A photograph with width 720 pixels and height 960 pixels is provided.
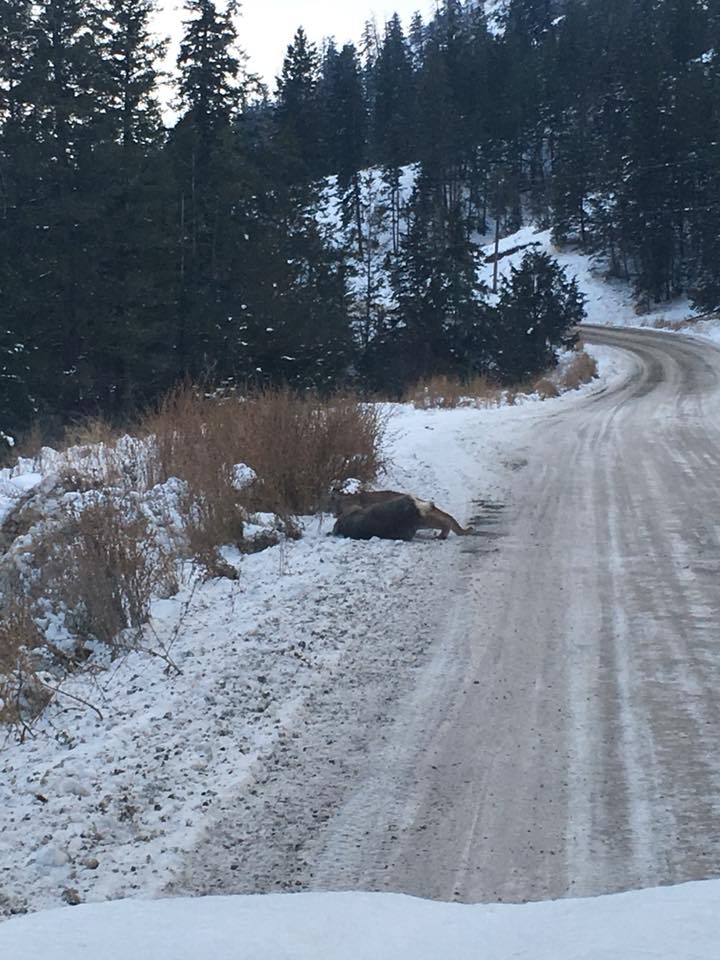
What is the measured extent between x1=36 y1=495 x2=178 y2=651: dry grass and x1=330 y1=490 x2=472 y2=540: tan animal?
2.04 m

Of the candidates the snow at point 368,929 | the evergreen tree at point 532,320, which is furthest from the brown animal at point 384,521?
the evergreen tree at point 532,320

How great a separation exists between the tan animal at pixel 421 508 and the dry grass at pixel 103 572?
80.2 inches

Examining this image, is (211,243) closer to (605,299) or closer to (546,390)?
(546,390)

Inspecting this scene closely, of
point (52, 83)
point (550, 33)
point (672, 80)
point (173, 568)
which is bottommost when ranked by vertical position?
point (173, 568)

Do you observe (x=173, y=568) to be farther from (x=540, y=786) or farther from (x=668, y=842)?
(x=668, y=842)

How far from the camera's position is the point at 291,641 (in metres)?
5.31

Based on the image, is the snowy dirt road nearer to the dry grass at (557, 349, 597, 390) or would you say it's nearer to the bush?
the bush

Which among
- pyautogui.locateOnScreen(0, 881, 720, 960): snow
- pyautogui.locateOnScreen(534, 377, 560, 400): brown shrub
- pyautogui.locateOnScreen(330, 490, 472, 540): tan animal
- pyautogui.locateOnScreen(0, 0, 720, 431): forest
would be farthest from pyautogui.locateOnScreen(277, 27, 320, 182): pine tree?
pyautogui.locateOnScreen(0, 881, 720, 960): snow

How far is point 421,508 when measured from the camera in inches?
309

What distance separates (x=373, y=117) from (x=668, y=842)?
91.5 meters

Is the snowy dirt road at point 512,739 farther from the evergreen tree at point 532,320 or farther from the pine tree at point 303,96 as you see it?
the pine tree at point 303,96

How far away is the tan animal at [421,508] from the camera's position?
7.84 meters

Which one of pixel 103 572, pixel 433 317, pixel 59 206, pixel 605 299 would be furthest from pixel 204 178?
pixel 605 299

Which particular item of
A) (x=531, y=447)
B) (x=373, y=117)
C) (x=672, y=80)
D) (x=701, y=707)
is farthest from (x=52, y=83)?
(x=373, y=117)
